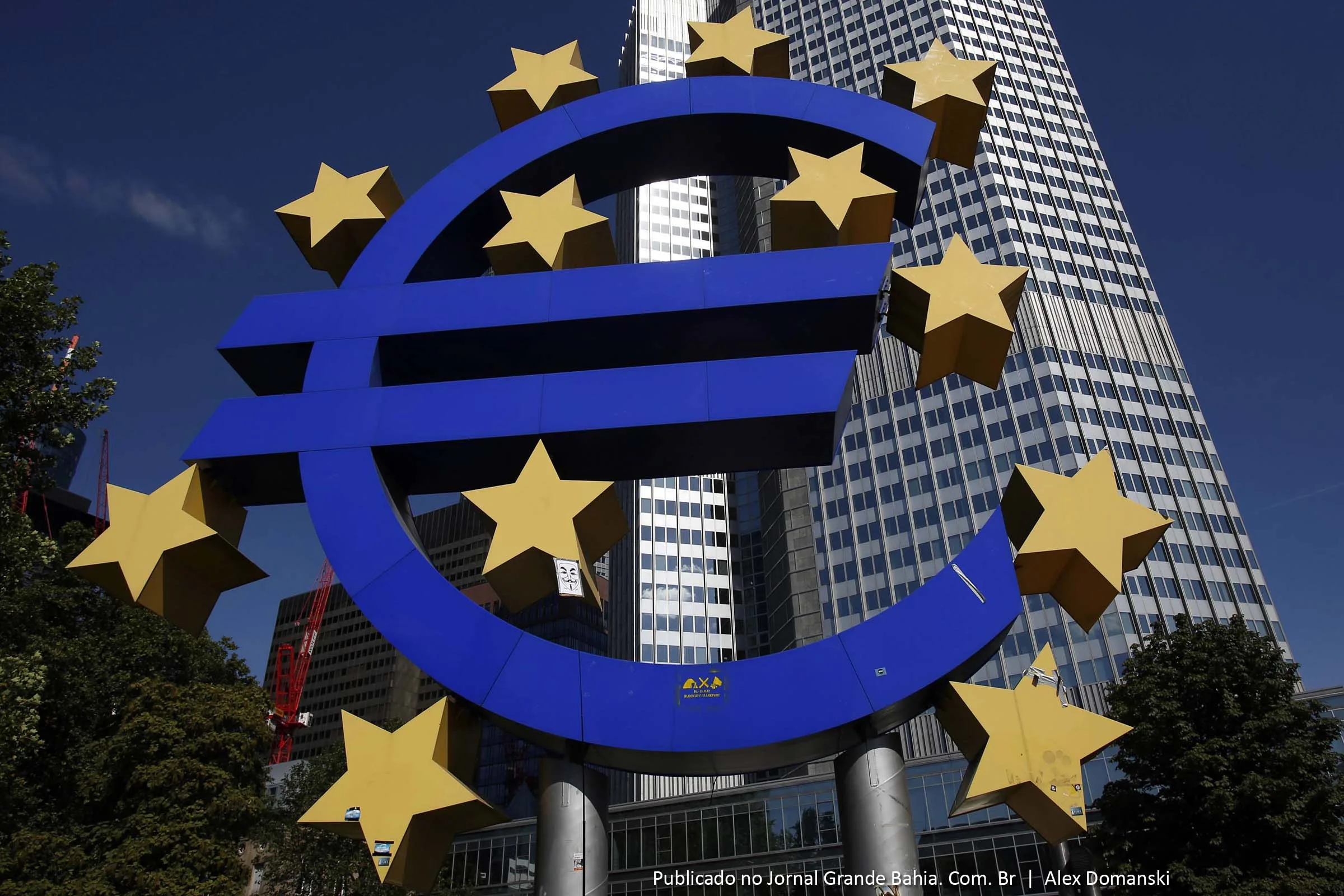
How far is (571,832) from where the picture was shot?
983cm

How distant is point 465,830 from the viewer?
990 cm

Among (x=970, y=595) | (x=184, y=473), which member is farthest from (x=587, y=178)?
(x=970, y=595)

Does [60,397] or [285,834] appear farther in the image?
[285,834]

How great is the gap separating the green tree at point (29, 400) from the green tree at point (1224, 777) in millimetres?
22506

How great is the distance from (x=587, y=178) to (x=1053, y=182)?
268ft

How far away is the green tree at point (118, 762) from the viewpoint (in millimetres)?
20172

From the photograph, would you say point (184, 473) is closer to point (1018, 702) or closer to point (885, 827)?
point (885, 827)

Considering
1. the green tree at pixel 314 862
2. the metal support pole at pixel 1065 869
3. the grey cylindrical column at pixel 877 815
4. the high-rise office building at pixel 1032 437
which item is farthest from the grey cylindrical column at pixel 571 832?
the high-rise office building at pixel 1032 437

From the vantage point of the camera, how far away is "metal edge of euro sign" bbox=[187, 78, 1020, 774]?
9.59 meters

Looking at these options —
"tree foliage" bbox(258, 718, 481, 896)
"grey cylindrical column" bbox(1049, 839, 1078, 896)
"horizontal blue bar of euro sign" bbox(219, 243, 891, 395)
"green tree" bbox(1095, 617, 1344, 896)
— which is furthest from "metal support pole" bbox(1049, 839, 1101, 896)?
"tree foliage" bbox(258, 718, 481, 896)

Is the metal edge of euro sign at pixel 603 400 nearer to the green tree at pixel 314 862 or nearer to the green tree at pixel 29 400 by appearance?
the green tree at pixel 29 400

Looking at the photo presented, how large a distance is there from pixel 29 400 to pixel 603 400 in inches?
509

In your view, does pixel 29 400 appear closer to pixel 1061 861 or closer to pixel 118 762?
pixel 118 762

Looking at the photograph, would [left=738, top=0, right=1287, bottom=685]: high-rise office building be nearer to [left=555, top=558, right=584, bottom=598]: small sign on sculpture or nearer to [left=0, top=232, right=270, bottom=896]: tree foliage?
[left=0, top=232, right=270, bottom=896]: tree foliage
